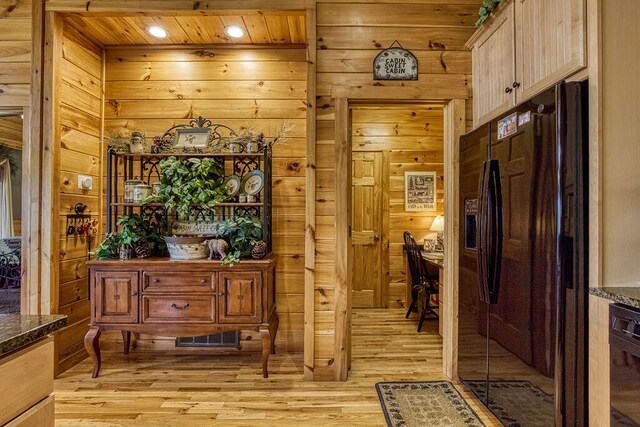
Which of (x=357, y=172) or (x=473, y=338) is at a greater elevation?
(x=357, y=172)

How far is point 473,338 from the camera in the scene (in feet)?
7.47

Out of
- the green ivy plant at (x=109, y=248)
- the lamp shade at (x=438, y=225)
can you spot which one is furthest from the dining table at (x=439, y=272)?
the green ivy plant at (x=109, y=248)

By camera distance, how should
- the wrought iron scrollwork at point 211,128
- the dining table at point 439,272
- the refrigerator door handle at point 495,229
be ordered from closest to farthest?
the refrigerator door handle at point 495,229
the wrought iron scrollwork at point 211,128
the dining table at point 439,272

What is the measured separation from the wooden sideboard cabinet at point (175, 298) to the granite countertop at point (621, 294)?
1.91 meters

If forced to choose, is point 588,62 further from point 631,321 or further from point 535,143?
point 631,321

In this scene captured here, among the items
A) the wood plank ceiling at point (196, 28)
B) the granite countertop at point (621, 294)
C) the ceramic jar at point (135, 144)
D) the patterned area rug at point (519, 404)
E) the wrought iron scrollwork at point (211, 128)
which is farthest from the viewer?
the wrought iron scrollwork at point (211, 128)

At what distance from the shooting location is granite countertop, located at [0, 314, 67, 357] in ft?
3.08

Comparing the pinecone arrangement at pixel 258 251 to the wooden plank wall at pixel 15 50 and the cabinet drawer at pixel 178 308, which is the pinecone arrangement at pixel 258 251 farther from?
the wooden plank wall at pixel 15 50

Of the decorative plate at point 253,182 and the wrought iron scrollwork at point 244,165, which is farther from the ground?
the wrought iron scrollwork at point 244,165

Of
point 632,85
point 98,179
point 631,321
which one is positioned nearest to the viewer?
point 631,321

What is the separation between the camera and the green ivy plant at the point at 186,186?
2754 millimetres

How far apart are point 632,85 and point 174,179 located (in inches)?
108

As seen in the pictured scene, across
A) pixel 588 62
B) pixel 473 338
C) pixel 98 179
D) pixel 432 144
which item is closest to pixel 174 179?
pixel 98 179

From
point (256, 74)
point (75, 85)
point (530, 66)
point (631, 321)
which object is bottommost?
point (631, 321)
